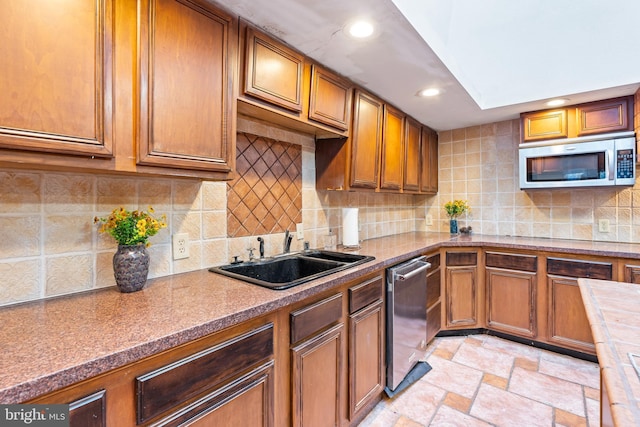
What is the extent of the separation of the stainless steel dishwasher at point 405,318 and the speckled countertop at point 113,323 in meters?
0.55

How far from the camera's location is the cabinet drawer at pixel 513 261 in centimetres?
247

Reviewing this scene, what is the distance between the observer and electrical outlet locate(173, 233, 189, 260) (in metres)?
1.47

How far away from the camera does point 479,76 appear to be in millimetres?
2521

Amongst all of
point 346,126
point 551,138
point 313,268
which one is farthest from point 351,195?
point 551,138

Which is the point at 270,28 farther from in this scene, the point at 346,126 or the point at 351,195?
the point at 351,195

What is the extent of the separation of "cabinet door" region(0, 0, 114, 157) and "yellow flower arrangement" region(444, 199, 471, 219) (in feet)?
10.4

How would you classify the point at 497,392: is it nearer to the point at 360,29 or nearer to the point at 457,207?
the point at 457,207

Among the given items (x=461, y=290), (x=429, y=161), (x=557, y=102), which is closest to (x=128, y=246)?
(x=461, y=290)

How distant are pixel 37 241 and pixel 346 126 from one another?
1.70 meters

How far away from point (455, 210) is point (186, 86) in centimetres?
297

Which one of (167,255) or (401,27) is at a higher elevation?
(401,27)

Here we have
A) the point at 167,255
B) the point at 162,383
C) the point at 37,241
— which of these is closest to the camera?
the point at 162,383

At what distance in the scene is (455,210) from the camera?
3.30 m

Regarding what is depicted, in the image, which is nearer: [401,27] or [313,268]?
[401,27]
